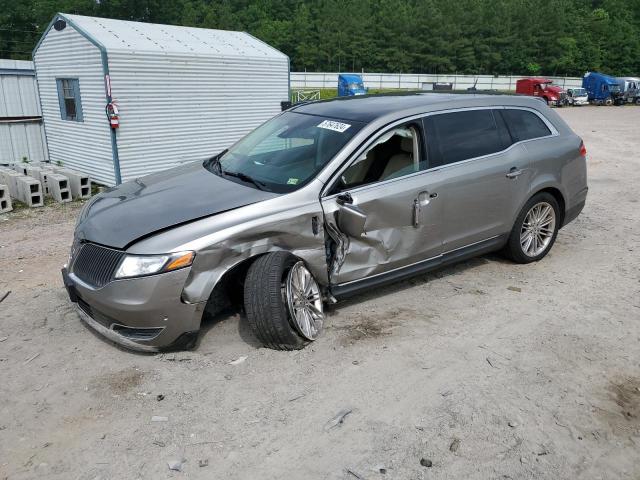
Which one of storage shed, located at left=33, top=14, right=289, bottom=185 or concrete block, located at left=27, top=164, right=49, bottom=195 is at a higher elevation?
storage shed, located at left=33, top=14, right=289, bottom=185

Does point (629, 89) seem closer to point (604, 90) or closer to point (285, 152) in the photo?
point (604, 90)

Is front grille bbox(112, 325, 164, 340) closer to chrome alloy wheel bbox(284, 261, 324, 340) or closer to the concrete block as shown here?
chrome alloy wheel bbox(284, 261, 324, 340)

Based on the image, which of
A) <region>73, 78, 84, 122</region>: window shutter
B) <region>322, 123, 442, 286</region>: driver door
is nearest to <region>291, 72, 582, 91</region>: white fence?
<region>73, 78, 84, 122</region>: window shutter

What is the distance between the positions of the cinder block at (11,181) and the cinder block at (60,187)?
22.1 inches

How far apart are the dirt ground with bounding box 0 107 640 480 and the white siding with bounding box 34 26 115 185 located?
234 inches

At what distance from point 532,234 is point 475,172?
4.15 feet

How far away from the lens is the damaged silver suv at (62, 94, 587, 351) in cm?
374

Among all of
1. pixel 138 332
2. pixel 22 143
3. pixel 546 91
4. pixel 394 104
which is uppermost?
pixel 394 104

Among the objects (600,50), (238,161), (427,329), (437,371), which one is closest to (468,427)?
(437,371)

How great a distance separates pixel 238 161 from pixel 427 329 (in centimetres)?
222

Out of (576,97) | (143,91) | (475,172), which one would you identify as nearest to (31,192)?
(143,91)

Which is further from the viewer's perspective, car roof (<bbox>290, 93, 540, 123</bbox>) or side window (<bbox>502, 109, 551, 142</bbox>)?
side window (<bbox>502, 109, 551, 142</bbox>)

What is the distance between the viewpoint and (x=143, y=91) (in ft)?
34.5

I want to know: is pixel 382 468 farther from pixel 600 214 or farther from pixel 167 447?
pixel 600 214
